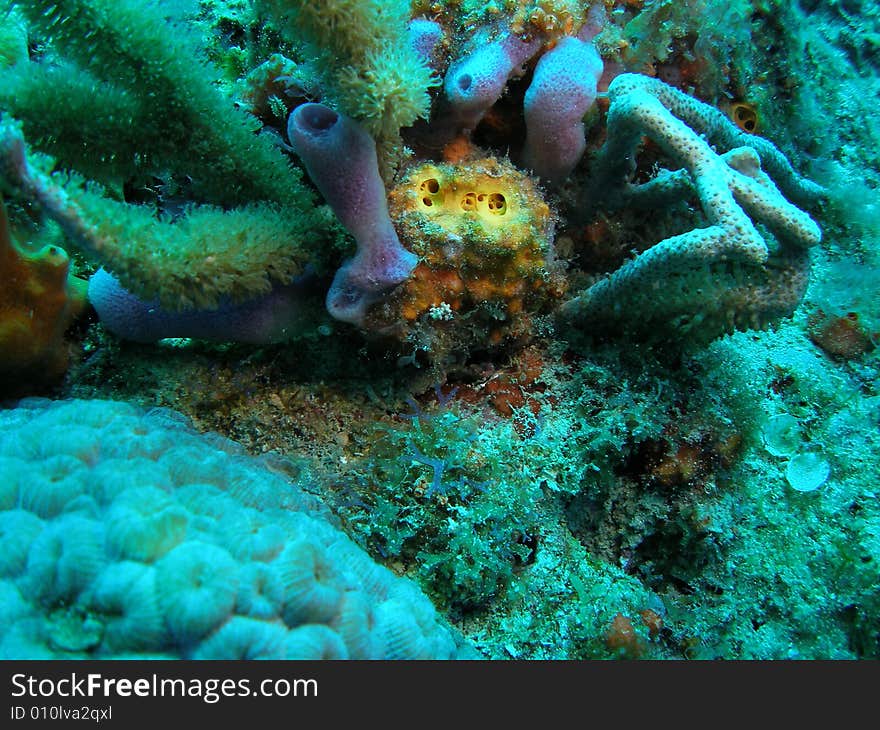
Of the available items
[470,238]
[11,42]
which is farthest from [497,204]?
[11,42]

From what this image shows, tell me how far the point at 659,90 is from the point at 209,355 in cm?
228

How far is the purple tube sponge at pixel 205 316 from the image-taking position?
2.26m

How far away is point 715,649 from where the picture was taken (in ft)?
7.54

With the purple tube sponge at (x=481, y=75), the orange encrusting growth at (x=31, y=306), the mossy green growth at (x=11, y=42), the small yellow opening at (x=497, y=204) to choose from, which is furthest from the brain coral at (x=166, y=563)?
the mossy green growth at (x=11, y=42)

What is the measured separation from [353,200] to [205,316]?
82 cm

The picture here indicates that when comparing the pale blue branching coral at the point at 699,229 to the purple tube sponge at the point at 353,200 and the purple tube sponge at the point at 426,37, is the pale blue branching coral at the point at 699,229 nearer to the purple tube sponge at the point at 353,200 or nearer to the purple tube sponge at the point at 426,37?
the purple tube sponge at the point at 426,37

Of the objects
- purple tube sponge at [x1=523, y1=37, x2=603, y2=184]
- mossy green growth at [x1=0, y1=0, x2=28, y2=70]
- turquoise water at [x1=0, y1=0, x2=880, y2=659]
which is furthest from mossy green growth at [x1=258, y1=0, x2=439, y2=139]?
mossy green growth at [x1=0, y1=0, x2=28, y2=70]

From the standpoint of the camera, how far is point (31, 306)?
2160 mm

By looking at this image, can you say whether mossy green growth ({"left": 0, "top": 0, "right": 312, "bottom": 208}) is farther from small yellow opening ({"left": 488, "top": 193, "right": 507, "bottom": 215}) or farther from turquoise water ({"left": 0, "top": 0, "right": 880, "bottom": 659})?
small yellow opening ({"left": 488, "top": 193, "right": 507, "bottom": 215})

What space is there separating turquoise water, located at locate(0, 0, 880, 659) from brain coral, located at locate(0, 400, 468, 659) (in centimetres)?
1

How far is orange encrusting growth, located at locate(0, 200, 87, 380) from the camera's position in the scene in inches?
81.9
